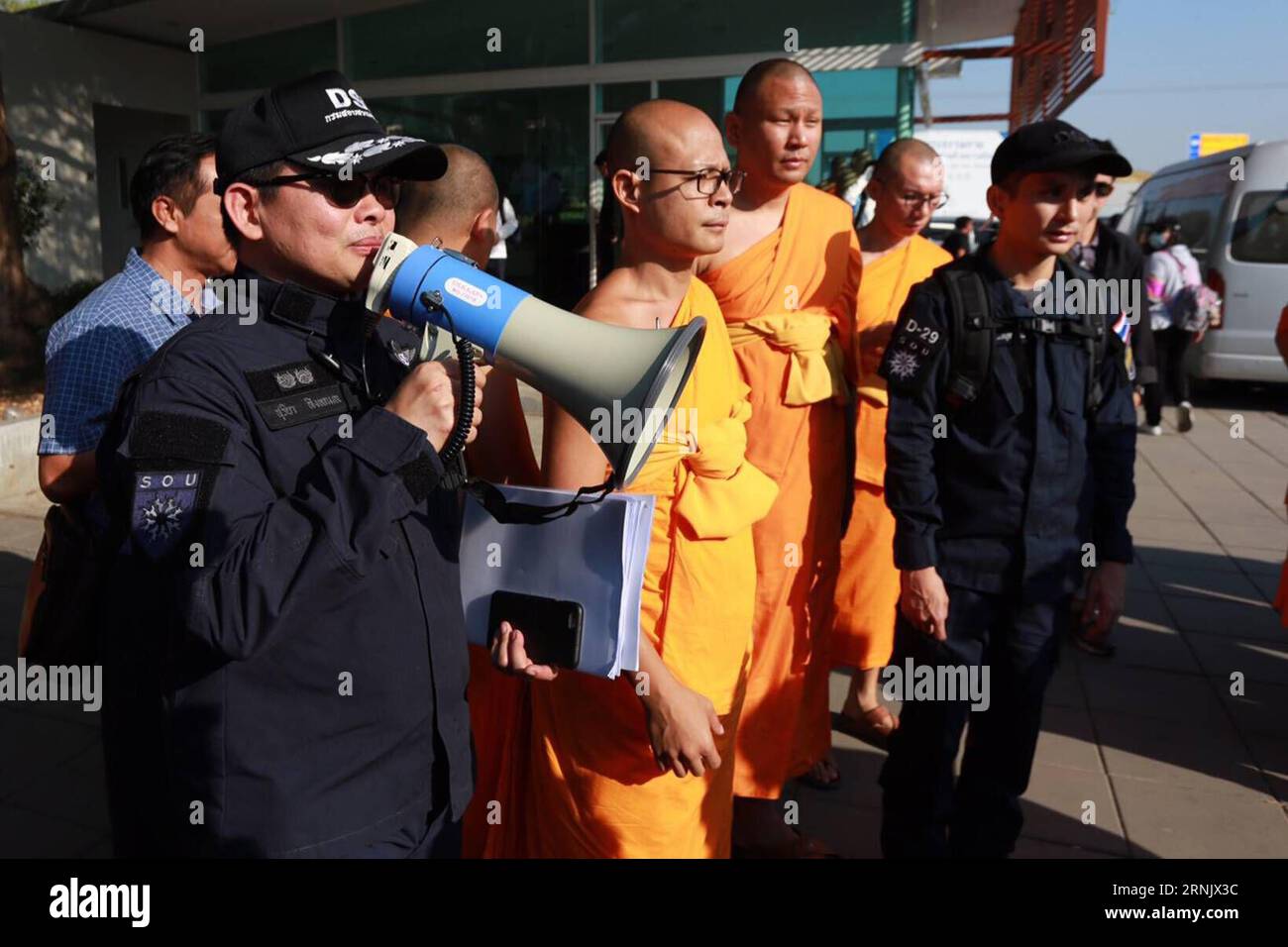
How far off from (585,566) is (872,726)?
229 cm

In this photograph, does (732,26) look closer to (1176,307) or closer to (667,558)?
(1176,307)

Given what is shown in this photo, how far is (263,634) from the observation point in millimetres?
1196

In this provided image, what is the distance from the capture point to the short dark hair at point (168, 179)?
2.57 m

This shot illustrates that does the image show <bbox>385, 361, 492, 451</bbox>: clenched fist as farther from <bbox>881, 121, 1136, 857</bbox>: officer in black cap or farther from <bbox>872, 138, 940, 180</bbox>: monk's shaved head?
<bbox>872, 138, 940, 180</bbox>: monk's shaved head

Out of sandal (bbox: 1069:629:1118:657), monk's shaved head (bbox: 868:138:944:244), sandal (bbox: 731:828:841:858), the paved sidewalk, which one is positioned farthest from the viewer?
sandal (bbox: 1069:629:1118:657)

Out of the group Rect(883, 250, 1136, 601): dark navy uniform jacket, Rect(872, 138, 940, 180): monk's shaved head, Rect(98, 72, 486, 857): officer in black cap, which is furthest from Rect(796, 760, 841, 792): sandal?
Rect(872, 138, 940, 180): monk's shaved head

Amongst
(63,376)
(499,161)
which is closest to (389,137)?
(63,376)

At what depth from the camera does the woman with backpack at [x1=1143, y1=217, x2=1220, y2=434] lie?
30.7 feet

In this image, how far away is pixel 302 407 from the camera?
1.34m

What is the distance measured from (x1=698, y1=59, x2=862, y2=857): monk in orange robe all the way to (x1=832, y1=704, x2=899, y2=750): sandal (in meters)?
0.59

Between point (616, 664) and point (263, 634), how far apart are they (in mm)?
572

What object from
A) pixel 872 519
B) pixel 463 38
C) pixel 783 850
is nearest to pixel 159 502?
pixel 783 850

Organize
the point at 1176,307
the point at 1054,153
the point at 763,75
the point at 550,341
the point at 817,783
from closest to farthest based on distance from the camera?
the point at 550,341 → the point at 1054,153 → the point at 763,75 → the point at 817,783 → the point at 1176,307

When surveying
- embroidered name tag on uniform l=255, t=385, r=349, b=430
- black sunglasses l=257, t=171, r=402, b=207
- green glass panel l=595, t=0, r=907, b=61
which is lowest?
embroidered name tag on uniform l=255, t=385, r=349, b=430
